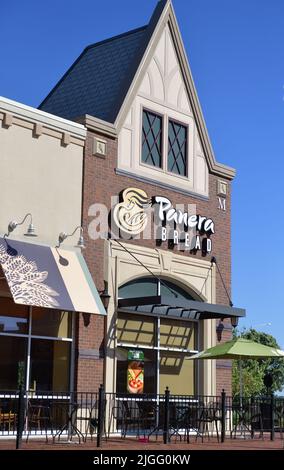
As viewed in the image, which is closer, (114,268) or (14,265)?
(14,265)

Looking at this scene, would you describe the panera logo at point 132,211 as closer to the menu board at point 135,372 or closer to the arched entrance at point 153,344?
the arched entrance at point 153,344

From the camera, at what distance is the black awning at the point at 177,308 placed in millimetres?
21698

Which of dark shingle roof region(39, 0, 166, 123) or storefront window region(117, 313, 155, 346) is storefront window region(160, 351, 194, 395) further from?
dark shingle roof region(39, 0, 166, 123)

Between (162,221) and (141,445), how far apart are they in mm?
7357

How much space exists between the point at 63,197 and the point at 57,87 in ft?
24.4

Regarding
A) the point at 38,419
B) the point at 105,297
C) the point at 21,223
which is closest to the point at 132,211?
the point at 105,297

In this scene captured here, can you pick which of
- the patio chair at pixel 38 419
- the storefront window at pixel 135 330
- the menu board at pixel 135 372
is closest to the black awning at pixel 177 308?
the storefront window at pixel 135 330

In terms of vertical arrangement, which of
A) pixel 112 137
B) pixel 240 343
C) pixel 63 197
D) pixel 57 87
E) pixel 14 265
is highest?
pixel 57 87

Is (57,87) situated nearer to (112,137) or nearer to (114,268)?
(112,137)

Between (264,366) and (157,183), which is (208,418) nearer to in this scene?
(157,183)

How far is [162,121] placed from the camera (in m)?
24.6
